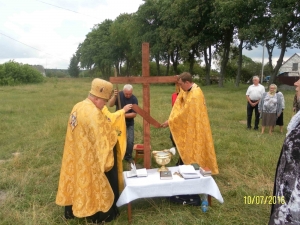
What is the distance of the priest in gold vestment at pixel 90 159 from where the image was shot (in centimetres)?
350

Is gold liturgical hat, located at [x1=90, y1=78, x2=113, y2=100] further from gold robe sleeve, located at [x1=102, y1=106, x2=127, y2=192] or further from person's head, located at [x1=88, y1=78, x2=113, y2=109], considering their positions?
gold robe sleeve, located at [x1=102, y1=106, x2=127, y2=192]

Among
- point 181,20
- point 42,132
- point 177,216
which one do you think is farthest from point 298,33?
point 177,216

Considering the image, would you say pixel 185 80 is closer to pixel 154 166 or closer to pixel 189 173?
pixel 189 173

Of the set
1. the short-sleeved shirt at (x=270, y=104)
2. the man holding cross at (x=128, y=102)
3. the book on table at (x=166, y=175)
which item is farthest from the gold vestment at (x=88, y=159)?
the short-sleeved shirt at (x=270, y=104)

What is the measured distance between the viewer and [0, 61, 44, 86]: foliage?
132ft

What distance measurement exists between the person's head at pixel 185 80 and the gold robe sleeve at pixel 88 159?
5.44ft

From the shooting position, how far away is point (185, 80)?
4.71 meters

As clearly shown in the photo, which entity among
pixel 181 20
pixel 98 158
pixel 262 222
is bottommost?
pixel 262 222

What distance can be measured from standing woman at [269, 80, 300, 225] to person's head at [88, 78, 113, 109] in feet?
7.37

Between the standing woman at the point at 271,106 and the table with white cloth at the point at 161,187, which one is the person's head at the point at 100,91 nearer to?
the table with white cloth at the point at 161,187

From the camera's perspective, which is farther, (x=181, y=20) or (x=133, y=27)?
(x=133, y=27)

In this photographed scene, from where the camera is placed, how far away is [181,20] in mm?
26781

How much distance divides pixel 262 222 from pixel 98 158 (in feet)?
7.60

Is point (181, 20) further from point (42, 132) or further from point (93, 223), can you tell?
point (93, 223)
